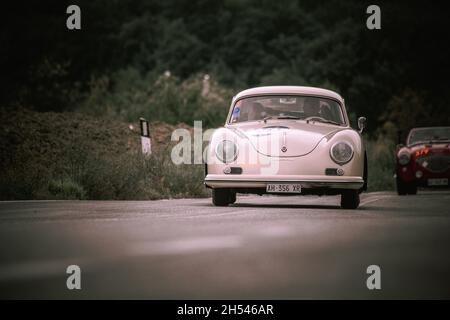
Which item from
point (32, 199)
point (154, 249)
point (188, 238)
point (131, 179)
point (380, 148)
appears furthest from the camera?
point (380, 148)

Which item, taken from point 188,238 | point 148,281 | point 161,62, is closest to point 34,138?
point 188,238

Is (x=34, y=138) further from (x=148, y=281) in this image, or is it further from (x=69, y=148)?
(x=148, y=281)

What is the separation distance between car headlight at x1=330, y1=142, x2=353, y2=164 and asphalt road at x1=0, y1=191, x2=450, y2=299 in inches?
36.1

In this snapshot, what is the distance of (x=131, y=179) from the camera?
54.8 feet

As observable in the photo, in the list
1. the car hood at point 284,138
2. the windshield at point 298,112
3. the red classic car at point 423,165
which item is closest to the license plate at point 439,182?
the red classic car at point 423,165

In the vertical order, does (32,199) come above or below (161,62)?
below

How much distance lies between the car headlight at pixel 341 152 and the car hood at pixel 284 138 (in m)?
0.26

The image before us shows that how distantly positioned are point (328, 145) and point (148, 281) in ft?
23.6

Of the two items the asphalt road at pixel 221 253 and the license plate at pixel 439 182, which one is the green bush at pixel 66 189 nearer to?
the asphalt road at pixel 221 253

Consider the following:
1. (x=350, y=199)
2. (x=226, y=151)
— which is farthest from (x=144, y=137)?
(x=350, y=199)

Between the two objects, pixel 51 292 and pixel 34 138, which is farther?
pixel 34 138

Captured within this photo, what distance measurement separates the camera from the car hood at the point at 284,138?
13.0 metres

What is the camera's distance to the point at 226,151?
1327cm

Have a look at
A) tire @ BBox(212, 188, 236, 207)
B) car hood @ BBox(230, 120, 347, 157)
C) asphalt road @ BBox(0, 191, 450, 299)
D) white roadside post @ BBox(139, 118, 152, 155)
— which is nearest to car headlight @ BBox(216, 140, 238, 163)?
car hood @ BBox(230, 120, 347, 157)
